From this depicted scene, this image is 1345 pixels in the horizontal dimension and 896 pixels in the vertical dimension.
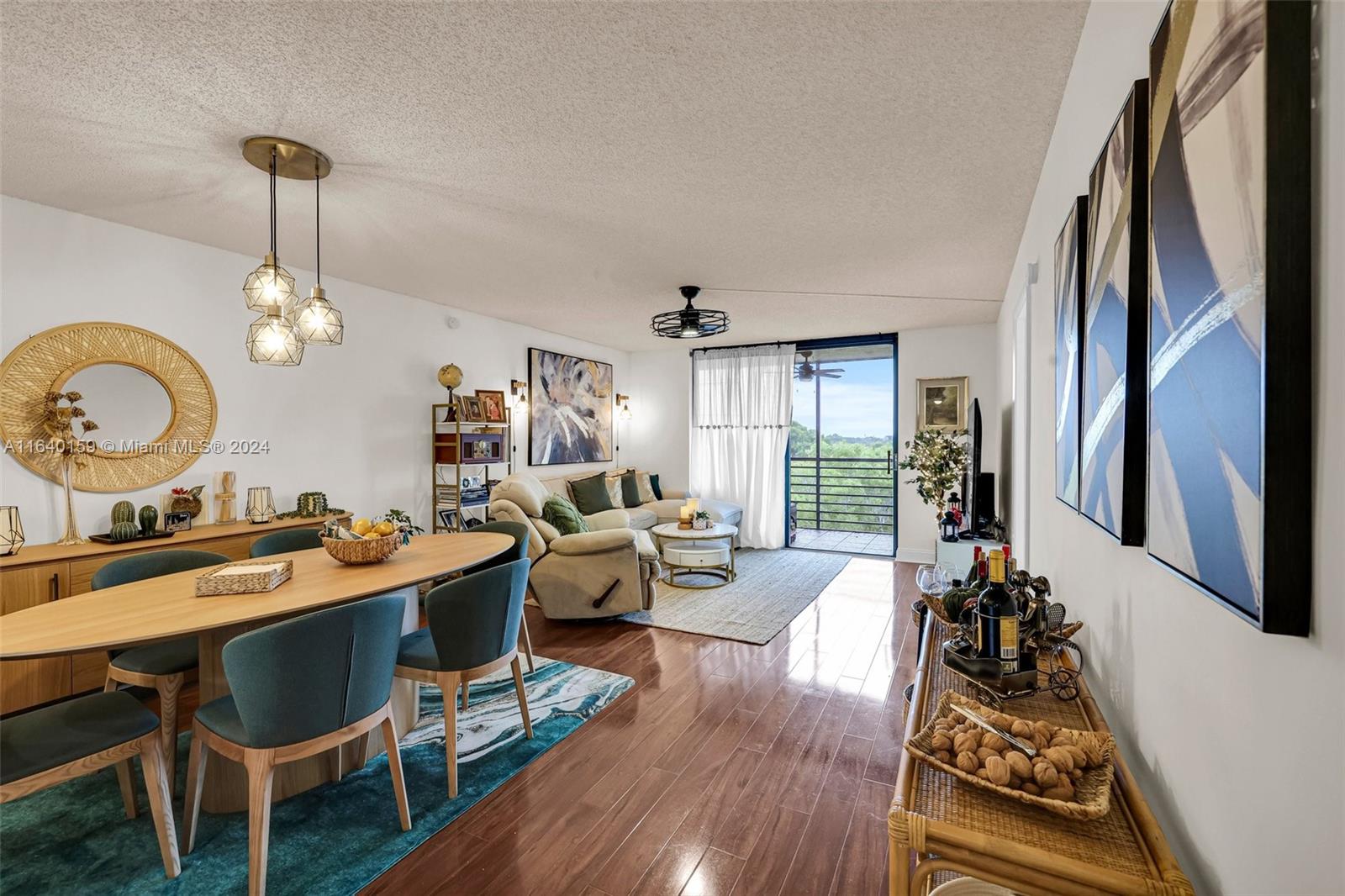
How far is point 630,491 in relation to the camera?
7102 millimetres

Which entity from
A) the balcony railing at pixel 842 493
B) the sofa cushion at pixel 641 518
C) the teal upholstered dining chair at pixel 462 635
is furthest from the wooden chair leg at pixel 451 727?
the balcony railing at pixel 842 493

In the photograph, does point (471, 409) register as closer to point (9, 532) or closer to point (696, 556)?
point (696, 556)

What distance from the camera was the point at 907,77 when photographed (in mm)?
1960

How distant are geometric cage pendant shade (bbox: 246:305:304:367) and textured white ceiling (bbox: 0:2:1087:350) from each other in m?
0.70

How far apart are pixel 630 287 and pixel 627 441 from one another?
147 inches

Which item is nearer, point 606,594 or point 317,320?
point 317,320

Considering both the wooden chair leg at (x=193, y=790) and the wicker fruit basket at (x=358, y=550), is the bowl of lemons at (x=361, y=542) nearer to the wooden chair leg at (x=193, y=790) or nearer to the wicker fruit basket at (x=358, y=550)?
the wicker fruit basket at (x=358, y=550)

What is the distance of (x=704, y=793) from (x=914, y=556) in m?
4.88

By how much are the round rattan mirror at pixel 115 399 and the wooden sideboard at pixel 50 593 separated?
0.48 m

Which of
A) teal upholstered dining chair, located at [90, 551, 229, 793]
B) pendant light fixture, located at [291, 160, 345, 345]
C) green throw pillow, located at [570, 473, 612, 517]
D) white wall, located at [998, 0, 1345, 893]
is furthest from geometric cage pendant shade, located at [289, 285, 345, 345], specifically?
green throw pillow, located at [570, 473, 612, 517]

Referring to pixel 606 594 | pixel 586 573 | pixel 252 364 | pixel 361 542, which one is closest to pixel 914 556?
pixel 606 594

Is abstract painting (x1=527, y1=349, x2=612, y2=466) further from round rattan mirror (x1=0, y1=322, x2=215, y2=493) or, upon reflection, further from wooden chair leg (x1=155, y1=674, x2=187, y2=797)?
wooden chair leg (x1=155, y1=674, x2=187, y2=797)

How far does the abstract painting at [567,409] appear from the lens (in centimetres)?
634

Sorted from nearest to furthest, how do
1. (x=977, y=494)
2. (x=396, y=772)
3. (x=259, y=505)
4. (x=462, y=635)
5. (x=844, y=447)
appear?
(x=396, y=772)
(x=462, y=635)
(x=259, y=505)
(x=977, y=494)
(x=844, y=447)
